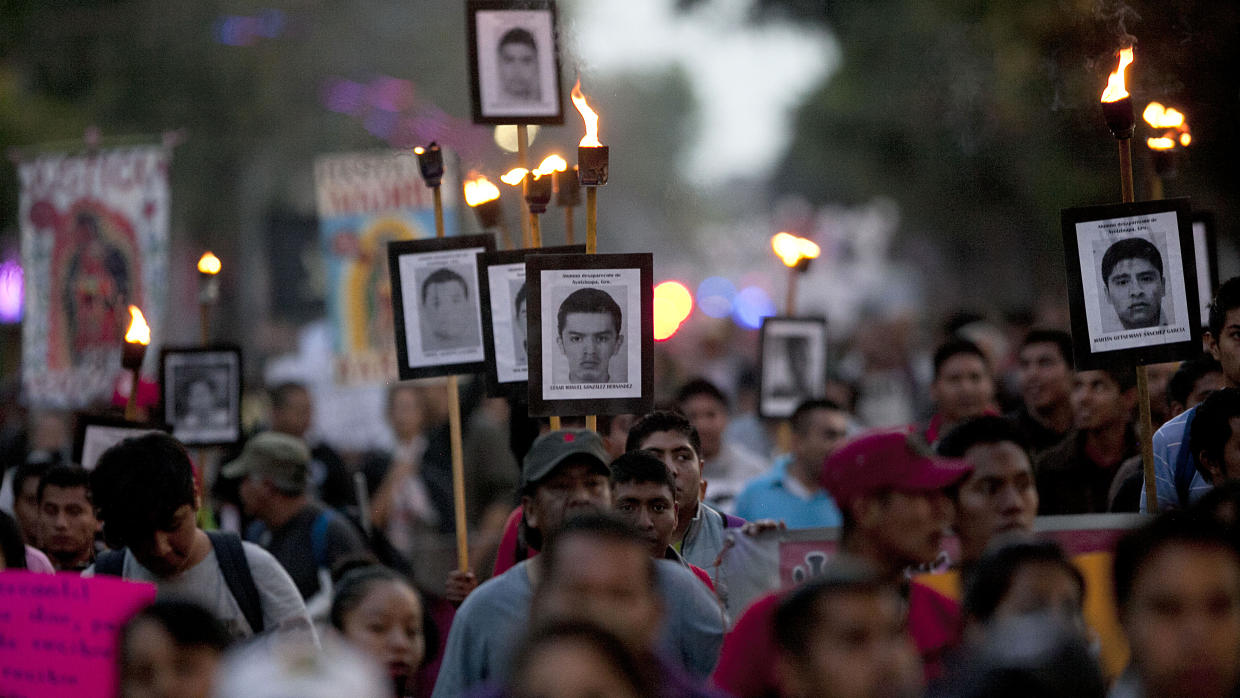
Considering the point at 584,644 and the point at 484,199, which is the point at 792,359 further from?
the point at 584,644

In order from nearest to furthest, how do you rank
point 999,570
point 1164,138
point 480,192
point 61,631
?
point 999,570 → point 61,631 → point 480,192 → point 1164,138

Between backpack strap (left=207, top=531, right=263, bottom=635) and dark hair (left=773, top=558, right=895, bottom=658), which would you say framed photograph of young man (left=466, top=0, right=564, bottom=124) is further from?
dark hair (left=773, top=558, right=895, bottom=658)

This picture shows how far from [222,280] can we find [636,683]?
1075 inches

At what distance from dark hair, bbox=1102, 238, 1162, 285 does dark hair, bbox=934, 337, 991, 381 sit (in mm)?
2762

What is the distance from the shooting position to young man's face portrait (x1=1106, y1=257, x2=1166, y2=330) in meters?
5.64

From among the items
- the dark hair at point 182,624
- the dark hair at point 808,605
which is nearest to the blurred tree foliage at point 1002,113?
the dark hair at point 808,605

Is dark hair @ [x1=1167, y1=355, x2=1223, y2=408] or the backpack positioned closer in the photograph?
the backpack

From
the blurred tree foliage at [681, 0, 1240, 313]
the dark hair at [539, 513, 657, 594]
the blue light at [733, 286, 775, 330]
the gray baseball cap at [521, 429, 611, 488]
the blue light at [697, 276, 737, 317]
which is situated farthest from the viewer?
the blue light at [697, 276, 737, 317]

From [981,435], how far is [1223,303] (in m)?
1.48

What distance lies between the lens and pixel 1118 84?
5555mm

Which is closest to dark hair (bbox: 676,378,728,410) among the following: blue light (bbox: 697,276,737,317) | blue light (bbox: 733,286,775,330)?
blue light (bbox: 733,286,775,330)

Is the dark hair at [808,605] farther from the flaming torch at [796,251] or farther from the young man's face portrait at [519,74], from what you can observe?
the flaming torch at [796,251]

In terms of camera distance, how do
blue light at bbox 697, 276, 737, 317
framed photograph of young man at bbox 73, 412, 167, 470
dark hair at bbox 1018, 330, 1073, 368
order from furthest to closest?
blue light at bbox 697, 276, 737, 317 < dark hair at bbox 1018, 330, 1073, 368 < framed photograph of young man at bbox 73, 412, 167, 470

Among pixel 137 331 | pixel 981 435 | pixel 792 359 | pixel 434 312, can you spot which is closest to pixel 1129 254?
pixel 981 435
